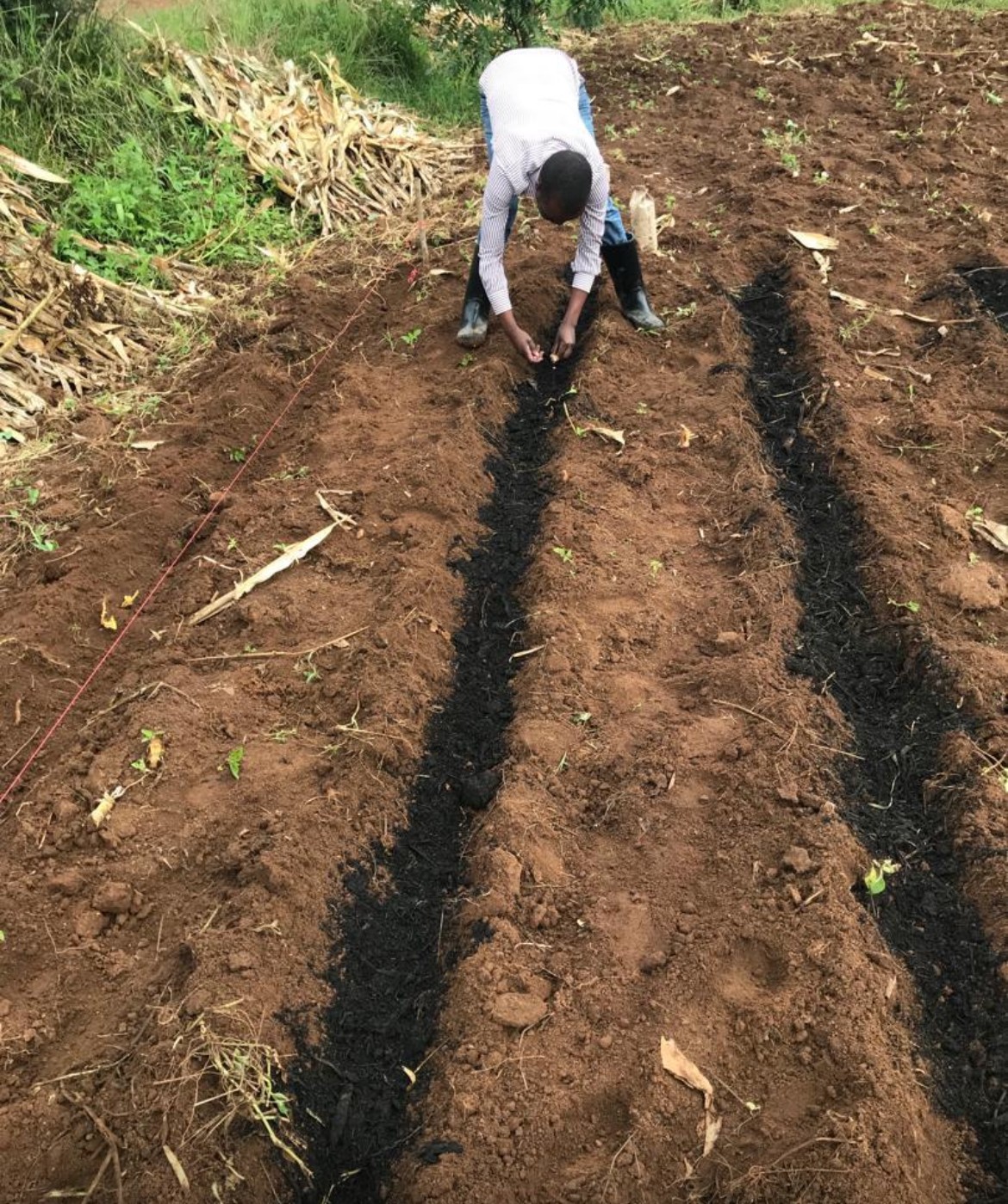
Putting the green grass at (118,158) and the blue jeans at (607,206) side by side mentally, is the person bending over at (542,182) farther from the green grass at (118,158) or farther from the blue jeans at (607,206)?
the green grass at (118,158)

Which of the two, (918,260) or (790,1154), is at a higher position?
(918,260)

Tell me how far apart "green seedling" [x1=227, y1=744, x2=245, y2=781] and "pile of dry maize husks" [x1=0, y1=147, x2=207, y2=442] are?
2.78m

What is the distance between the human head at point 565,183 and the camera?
159 inches

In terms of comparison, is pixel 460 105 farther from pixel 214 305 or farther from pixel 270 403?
pixel 270 403

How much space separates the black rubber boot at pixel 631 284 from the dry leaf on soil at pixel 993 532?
218 centimetres

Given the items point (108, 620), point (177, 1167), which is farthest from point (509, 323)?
point (177, 1167)

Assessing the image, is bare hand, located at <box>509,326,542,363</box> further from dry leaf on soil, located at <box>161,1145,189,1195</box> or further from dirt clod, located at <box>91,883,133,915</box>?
dry leaf on soil, located at <box>161,1145,189,1195</box>

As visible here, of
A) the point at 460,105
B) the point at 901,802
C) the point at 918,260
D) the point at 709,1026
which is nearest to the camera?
the point at 709,1026

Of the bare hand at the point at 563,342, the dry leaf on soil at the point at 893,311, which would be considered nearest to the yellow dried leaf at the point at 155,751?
the bare hand at the point at 563,342

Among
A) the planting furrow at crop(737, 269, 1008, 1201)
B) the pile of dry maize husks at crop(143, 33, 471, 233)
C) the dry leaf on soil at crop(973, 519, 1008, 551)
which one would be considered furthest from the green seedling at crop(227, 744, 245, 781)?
the pile of dry maize husks at crop(143, 33, 471, 233)

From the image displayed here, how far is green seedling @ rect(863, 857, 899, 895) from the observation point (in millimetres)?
3010

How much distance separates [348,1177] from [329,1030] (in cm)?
40

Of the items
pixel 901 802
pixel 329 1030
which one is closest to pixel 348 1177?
pixel 329 1030

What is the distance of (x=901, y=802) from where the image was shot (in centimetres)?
331
